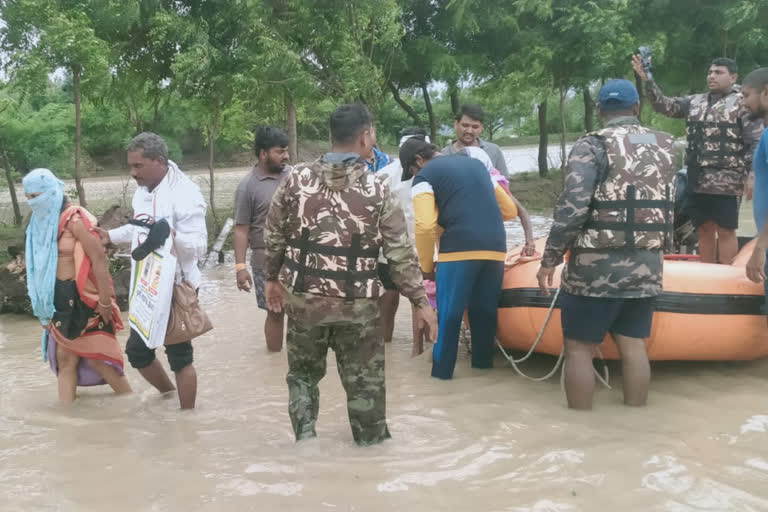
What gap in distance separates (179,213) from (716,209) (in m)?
3.94

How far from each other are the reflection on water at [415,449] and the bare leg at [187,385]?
0.08 m

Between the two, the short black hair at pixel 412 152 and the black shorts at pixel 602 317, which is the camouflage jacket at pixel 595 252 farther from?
the short black hair at pixel 412 152

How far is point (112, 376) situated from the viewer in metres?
5.04

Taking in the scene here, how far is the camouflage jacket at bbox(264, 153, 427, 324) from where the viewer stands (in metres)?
3.60

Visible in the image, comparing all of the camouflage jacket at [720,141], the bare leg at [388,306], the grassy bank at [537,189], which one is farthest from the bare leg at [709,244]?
the grassy bank at [537,189]

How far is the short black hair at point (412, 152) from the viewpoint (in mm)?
5238

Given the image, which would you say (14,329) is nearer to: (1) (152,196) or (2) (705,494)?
(1) (152,196)

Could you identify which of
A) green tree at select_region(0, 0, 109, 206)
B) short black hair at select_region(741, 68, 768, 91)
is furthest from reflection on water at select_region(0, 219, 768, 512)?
green tree at select_region(0, 0, 109, 206)

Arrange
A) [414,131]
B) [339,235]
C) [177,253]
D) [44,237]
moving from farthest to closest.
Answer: [414,131] → [44,237] → [177,253] → [339,235]

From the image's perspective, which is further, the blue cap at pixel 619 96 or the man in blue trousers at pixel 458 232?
the man in blue trousers at pixel 458 232

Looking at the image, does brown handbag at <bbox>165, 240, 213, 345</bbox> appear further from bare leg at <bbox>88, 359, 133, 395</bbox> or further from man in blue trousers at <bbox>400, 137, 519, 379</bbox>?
man in blue trousers at <bbox>400, 137, 519, 379</bbox>

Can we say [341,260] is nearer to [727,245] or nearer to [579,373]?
[579,373]

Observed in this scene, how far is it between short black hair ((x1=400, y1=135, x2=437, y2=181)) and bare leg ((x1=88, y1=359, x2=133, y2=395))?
7.72 feet

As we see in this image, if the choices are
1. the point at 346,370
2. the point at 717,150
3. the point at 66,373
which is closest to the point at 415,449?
Answer: the point at 346,370
